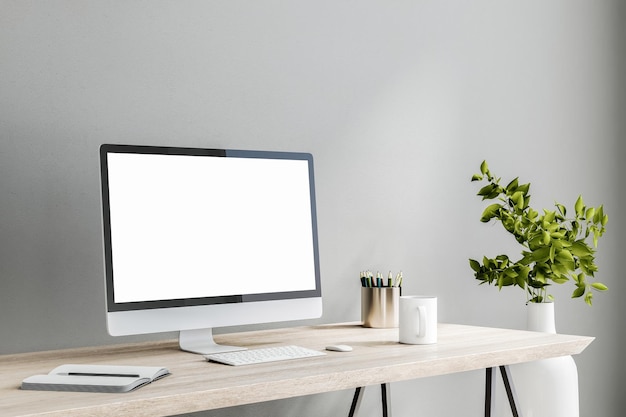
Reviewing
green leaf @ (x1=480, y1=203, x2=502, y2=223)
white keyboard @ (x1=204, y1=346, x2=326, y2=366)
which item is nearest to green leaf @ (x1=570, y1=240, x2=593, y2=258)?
green leaf @ (x1=480, y1=203, x2=502, y2=223)

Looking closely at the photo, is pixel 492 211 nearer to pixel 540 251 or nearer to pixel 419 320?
pixel 540 251

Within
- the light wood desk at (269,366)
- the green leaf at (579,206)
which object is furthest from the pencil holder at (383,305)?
the green leaf at (579,206)

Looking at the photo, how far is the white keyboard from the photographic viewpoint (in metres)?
1.51

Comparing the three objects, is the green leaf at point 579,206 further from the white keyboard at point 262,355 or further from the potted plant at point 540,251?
the white keyboard at point 262,355

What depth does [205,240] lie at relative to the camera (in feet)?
5.57

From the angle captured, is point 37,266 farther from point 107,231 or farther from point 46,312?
point 107,231

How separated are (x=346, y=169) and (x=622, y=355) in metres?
1.58

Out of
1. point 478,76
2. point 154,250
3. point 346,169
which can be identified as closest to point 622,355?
point 478,76

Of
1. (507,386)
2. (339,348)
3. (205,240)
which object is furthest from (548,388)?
(205,240)

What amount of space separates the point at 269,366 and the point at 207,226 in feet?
1.26

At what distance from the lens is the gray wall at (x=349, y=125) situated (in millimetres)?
1798

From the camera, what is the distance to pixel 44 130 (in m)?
1.80

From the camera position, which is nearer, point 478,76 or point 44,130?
point 44,130

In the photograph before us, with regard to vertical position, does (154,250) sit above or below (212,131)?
below
